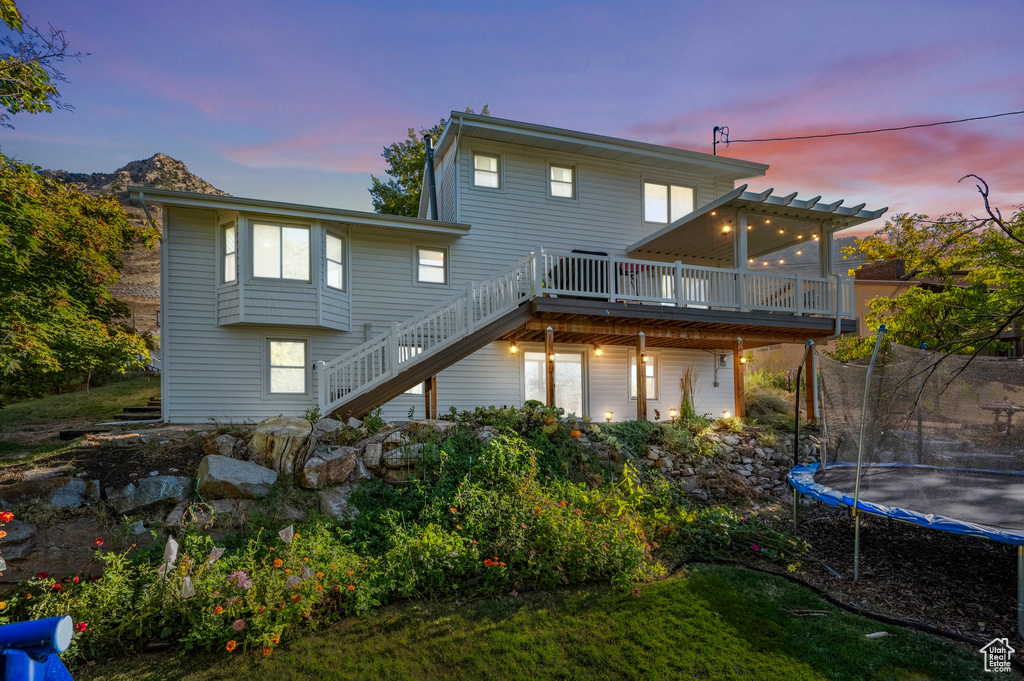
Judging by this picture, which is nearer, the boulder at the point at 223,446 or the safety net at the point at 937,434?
the safety net at the point at 937,434

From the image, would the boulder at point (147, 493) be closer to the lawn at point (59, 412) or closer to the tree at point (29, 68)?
the lawn at point (59, 412)

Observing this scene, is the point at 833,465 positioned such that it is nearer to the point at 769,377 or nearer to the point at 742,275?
the point at 742,275

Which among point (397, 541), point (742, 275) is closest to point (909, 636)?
point (397, 541)

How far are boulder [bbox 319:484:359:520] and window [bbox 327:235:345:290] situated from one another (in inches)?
230

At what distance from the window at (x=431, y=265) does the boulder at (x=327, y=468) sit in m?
6.12

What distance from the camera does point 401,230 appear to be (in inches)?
466

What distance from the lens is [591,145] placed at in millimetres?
13250

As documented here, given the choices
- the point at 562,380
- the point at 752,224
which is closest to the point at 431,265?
the point at 562,380

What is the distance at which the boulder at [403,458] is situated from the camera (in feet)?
23.5

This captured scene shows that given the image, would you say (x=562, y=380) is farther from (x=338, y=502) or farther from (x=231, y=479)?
(x=231, y=479)

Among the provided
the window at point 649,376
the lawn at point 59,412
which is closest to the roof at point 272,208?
the lawn at point 59,412

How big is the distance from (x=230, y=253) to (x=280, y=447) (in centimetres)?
585

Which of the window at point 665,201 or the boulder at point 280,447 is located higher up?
the window at point 665,201

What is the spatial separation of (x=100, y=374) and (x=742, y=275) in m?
20.6
